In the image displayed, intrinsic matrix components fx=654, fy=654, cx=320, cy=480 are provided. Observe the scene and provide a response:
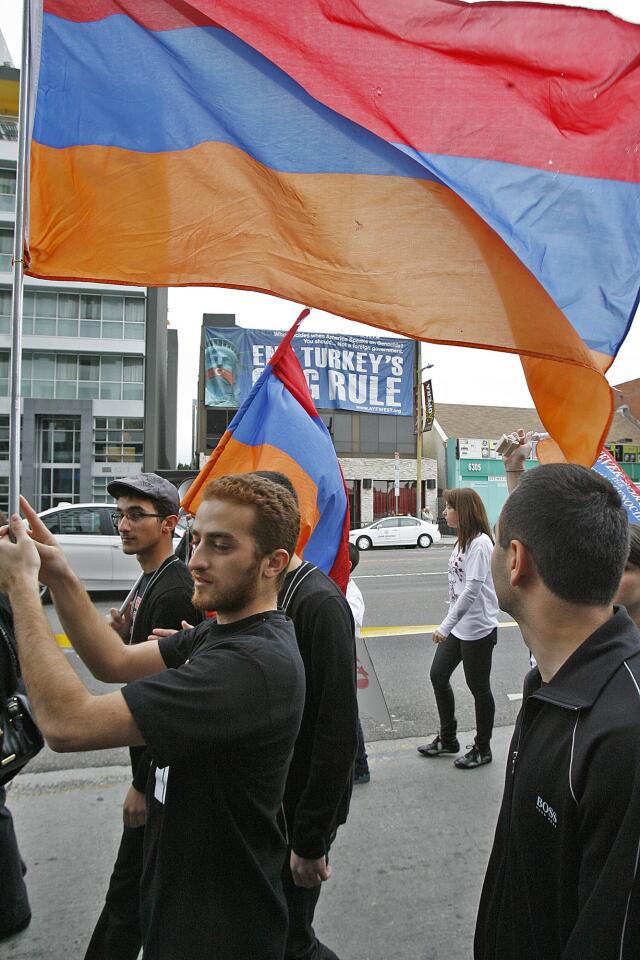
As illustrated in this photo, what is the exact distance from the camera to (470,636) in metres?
4.36

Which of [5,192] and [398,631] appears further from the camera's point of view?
[5,192]

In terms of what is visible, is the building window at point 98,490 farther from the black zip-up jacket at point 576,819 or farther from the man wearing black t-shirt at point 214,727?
the black zip-up jacket at point 576,819

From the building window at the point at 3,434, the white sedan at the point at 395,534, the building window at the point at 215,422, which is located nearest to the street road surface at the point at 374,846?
the white sedan at the point at 395,534

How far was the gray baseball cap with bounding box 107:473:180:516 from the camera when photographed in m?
3.02

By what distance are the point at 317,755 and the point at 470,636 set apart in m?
2.32

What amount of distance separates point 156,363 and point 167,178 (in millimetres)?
32652

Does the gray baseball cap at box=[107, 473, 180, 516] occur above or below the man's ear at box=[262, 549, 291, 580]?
above

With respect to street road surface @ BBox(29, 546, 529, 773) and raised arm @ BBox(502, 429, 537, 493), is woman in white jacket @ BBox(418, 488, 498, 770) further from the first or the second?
raised arm @ BBox(502, 429, 537, 493)

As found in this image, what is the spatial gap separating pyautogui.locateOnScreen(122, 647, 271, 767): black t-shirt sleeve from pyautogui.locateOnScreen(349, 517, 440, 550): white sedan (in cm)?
2356

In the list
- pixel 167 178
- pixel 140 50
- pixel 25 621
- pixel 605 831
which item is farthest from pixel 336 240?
pixel 605 831

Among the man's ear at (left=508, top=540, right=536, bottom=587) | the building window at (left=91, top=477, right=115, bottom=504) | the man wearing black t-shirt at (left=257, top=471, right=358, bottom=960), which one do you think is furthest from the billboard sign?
the man's ear at (left=508, top=540, right=536, bottom=587)

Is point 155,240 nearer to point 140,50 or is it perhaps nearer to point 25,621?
point 140,50

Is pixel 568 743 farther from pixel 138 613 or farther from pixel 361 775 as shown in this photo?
pixel 361 775

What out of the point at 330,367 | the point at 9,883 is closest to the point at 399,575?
the point at 9,883
